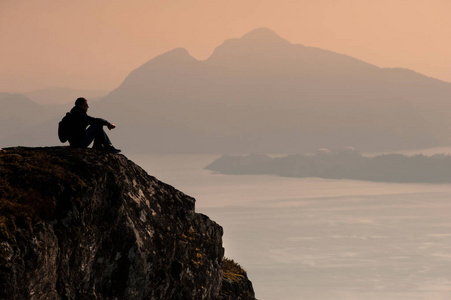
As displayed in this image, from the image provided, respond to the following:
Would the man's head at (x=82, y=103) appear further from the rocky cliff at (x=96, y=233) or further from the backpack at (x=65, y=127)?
the rocky cliff at (x=96, y=233)

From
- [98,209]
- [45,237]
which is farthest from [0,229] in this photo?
[98,209]

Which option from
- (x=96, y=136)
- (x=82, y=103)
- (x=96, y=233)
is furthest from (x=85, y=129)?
(x=96, y=233)

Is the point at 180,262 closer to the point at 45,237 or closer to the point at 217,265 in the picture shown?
the point at 217,265

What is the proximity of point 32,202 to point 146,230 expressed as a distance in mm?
3765

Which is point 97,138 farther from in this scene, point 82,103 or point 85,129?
point 82,103

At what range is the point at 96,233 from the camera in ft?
45.7

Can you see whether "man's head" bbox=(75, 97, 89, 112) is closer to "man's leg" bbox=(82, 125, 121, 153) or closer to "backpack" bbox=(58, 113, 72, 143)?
"backpack" bbox=(58, 113, 72, 143)

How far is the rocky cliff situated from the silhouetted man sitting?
430mm

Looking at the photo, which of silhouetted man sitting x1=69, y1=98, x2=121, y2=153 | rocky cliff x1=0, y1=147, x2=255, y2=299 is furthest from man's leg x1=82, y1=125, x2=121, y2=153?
rocky cliff x1=0, y1=147, x2=255, y2=299

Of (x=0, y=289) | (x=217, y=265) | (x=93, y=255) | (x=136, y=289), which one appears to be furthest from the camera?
(x=217, y=265)

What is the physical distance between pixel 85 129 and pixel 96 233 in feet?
11.3

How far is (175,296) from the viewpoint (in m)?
16.7

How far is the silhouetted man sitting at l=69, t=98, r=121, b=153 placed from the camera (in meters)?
16.1

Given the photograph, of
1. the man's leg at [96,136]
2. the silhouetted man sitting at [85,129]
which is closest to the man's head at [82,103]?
the silhouetted man sitting at [85,129]
